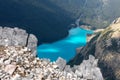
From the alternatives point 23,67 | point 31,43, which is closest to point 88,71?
point 31,43

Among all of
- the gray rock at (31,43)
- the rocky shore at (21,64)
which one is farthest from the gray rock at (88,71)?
the gray rock at (31,43)

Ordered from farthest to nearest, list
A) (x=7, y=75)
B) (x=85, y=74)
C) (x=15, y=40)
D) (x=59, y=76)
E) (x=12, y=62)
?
1. (x=85, y=74)
2. (x=15, y=40)
3. (x=59, y=76)
4. (x=12, y=62)
5. (x=7, y=75)

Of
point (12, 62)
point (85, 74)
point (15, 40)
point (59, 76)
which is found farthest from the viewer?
point (85, 74)

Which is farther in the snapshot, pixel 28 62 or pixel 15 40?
pixel 15 40

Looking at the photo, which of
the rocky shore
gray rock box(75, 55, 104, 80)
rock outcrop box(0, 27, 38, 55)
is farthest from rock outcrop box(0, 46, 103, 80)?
gray rock box(75, 55, 104, 80)

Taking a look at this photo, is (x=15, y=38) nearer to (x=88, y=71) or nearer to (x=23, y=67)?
(x=23, y=67)

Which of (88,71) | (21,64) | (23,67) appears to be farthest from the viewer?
(88,71)

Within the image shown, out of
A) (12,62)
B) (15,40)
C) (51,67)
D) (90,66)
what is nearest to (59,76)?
(51,67)

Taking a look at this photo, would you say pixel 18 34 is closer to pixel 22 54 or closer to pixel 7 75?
pixel 22 54

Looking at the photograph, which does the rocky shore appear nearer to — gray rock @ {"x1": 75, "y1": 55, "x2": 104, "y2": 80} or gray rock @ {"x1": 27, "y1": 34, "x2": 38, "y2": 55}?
gray rock @ {"x1": 75, "y1": 55, "x2": 104, "y2": 80}
